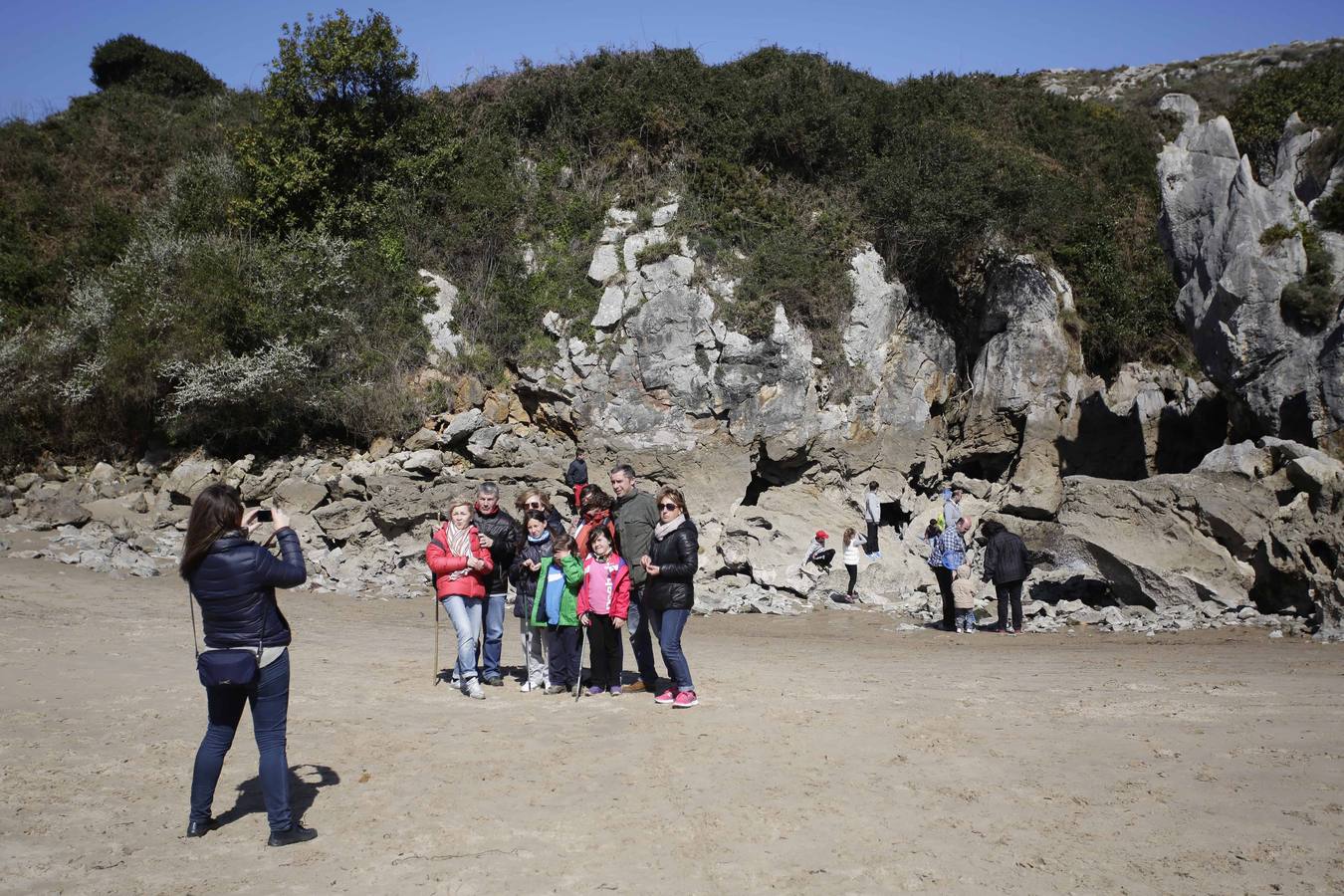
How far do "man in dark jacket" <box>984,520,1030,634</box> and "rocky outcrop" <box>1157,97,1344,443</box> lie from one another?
598 centimetres

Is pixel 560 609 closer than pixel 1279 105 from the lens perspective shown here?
Yes

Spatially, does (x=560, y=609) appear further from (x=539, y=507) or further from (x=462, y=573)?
(x=539, y=507)

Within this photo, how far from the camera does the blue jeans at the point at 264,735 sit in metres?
4.88

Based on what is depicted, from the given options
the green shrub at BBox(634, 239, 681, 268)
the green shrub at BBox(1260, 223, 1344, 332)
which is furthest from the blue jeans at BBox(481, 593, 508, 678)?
the green shrub at BBox(1260, 223, 1344, 332)

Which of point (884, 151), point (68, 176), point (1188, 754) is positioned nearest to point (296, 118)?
point (68, 176)

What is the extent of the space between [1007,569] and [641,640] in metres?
6.27

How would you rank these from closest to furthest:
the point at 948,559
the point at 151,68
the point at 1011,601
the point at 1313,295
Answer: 1. the point at 948,559
2. the point at 1011,601
3. the point at 1313,295
4. the point at 151,68

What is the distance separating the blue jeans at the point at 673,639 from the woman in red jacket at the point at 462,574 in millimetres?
1491

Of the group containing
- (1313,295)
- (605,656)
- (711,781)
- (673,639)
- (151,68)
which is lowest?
(711,781)

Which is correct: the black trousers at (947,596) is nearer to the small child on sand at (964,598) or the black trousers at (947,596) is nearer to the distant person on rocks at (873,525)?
the small child on sand at (964,598)

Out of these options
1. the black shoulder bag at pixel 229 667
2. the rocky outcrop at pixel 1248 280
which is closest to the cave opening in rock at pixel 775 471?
the rocky outcrop at pixel 1248 280

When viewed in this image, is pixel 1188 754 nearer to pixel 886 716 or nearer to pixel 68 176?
pixel 886 716

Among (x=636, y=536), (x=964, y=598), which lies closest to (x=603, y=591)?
(x=636, y=536)

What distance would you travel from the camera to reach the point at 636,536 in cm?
809
